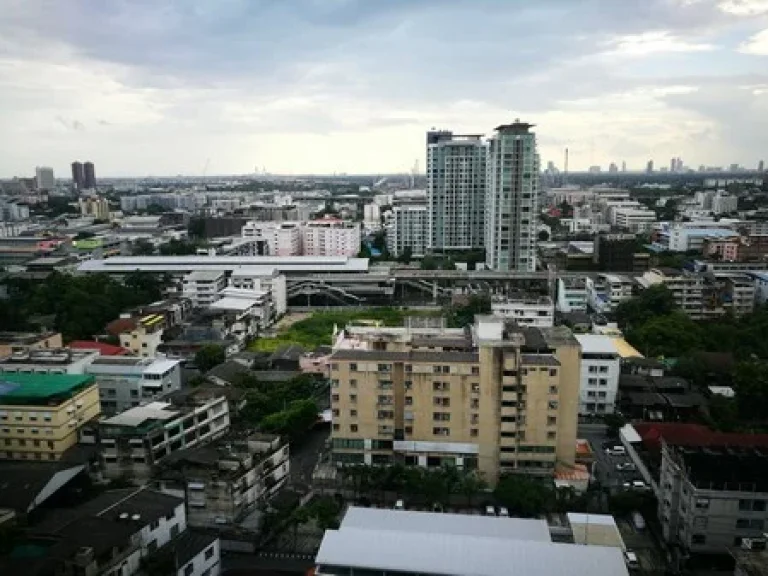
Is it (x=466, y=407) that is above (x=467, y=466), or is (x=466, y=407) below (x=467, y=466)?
above

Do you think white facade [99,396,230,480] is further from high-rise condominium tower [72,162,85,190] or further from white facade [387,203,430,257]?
high-rise condominium tower [72,162,85,190]

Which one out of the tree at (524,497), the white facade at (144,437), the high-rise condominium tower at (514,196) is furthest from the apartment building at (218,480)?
the high-rise condominium tower at (514,196)

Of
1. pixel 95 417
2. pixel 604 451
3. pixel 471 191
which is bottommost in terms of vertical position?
pixel 604 451

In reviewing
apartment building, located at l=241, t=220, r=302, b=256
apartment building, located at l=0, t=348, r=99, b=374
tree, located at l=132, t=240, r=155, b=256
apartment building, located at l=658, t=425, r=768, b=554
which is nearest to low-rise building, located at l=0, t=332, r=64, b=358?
apartment building, located at l=0, t=348, r=99, b=374

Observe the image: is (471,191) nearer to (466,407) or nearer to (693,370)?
(693,370)

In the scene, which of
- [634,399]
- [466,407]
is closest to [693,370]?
[634,399]

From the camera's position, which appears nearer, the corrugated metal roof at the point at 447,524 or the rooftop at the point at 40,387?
the corrugated metal roof at the point at 447,524

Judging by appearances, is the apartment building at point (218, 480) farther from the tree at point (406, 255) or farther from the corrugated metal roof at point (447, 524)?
the tree at point (406, 255)
